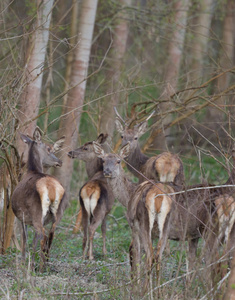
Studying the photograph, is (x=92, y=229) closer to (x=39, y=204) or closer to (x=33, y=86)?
(x=39, y=204)

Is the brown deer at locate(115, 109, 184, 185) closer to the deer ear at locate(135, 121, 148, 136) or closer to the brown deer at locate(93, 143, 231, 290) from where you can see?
the deer ear at locate(135, 121, 148, 136)

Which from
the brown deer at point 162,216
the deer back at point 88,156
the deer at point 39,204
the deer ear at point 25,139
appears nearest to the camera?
the brown deer at point 162,216

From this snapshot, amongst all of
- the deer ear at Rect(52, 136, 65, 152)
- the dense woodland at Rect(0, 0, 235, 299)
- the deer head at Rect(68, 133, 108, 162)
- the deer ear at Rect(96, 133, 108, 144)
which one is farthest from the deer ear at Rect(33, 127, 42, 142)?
the deer head at Rect(68, 133, 108, 162)

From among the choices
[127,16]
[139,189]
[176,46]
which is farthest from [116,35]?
[139,189]

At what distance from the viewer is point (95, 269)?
7902mm

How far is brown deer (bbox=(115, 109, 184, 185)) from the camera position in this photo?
384 inches

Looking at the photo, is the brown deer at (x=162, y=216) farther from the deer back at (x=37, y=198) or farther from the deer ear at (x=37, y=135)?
the deer ear at (x=37, y=135)

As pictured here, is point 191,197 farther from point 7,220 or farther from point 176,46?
point 176,46

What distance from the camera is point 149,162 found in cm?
1060

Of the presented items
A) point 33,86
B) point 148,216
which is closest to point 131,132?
point 33,86

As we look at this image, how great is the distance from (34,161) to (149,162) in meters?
2.52

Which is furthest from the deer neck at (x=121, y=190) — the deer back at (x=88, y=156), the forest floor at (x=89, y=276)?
the deer back at (x=88, y=156)

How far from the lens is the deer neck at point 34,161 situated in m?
8.77

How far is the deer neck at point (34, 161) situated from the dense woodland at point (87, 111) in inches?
6.5
